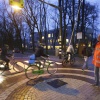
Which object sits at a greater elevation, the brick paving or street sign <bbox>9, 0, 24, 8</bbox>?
street sign <bbox>9, 0, 24, 8</bbox>

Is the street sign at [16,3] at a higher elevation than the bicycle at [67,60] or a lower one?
higher

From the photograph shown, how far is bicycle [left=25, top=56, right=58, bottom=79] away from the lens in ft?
26.4

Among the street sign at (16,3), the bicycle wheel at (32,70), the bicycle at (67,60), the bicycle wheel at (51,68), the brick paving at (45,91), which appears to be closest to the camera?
the brick paving at (45,91)

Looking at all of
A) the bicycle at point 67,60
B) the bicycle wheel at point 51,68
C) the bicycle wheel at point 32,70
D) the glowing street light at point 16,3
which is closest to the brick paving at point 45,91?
the bicycle wheel at point 32,70

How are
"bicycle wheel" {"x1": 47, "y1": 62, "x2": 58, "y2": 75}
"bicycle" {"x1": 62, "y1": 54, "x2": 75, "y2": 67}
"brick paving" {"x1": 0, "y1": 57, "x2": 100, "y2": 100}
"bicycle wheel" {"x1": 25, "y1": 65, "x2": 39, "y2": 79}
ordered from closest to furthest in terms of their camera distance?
"brick paving" {"x1": 0, "y1": 57, "x2": 100, "y2": 100} → "bicycle wheel" {"x1": 25, "y1": 65, "x2": 39, "y2": 79} → "bicycle wheel" {"x1": 47, "y1": 62, "x2": 58, "y2": 75} → "bicycle" {"x1": 62, "y1": 54, "x2": 75, "y2": 67}

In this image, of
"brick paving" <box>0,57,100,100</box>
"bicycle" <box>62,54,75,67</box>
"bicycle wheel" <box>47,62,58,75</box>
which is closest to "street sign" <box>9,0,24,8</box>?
"bicycle wheel" <box>47,62,58,75</box>

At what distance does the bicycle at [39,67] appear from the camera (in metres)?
8.05

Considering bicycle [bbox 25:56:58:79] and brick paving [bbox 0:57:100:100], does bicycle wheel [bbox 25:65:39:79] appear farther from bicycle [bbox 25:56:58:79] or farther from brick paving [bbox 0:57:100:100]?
brick paving [bbox 0:57:100:100]

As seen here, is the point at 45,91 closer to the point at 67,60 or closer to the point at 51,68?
the point at 51,68

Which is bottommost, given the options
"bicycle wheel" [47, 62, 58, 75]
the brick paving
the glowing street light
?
the brick paving

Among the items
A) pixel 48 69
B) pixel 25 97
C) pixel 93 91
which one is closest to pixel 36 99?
pixel 25 97

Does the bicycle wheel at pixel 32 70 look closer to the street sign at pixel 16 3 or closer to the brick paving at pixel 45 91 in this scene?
the brick paving at pixel 45 91

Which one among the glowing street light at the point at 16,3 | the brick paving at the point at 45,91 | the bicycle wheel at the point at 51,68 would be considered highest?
the glowing street light at the point at 16,3

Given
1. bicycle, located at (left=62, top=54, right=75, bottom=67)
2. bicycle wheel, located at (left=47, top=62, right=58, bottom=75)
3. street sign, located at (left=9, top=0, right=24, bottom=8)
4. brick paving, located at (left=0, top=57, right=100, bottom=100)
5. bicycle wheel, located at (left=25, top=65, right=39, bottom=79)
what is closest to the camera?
brick paving, located at (left=0, top=57, right=100, bottom=100)
